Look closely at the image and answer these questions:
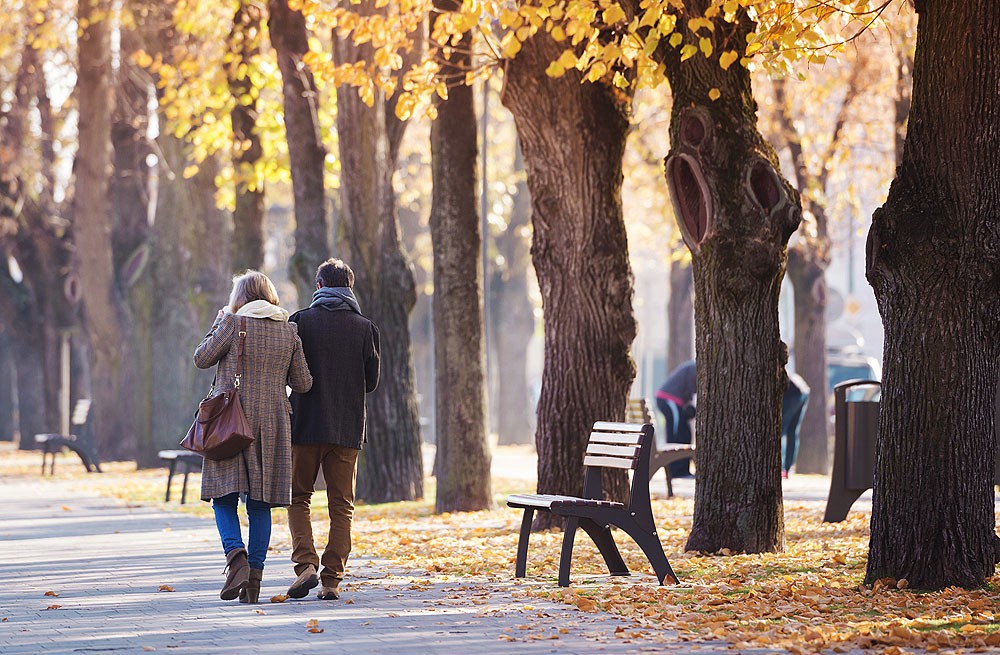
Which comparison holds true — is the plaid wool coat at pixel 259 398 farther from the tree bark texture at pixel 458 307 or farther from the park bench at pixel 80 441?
the park bench at pixel 80 441

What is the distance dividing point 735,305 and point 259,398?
3.73m

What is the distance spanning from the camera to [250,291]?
9.74m

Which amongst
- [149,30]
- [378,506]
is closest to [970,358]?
[378,506]

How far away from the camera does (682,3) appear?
11367 millimetres

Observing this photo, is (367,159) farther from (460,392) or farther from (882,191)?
(882,191)

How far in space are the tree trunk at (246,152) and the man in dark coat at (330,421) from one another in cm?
1307

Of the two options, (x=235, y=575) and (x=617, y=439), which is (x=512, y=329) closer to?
(x=617, y=439)

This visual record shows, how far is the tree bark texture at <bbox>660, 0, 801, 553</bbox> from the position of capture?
1157 cm

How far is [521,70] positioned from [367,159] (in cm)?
461

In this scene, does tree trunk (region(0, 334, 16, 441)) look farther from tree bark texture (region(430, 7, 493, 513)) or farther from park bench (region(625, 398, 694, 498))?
tree bark texture (region(430, 7, 493, 513))

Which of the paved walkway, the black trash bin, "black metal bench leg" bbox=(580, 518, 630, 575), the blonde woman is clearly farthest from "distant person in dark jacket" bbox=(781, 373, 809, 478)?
the blonde woman

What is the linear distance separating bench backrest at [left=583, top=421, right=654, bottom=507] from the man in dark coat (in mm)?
1632

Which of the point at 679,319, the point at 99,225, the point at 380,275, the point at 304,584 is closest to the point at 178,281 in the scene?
the point at 99,225

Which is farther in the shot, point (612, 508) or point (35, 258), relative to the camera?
point (35, 258)
